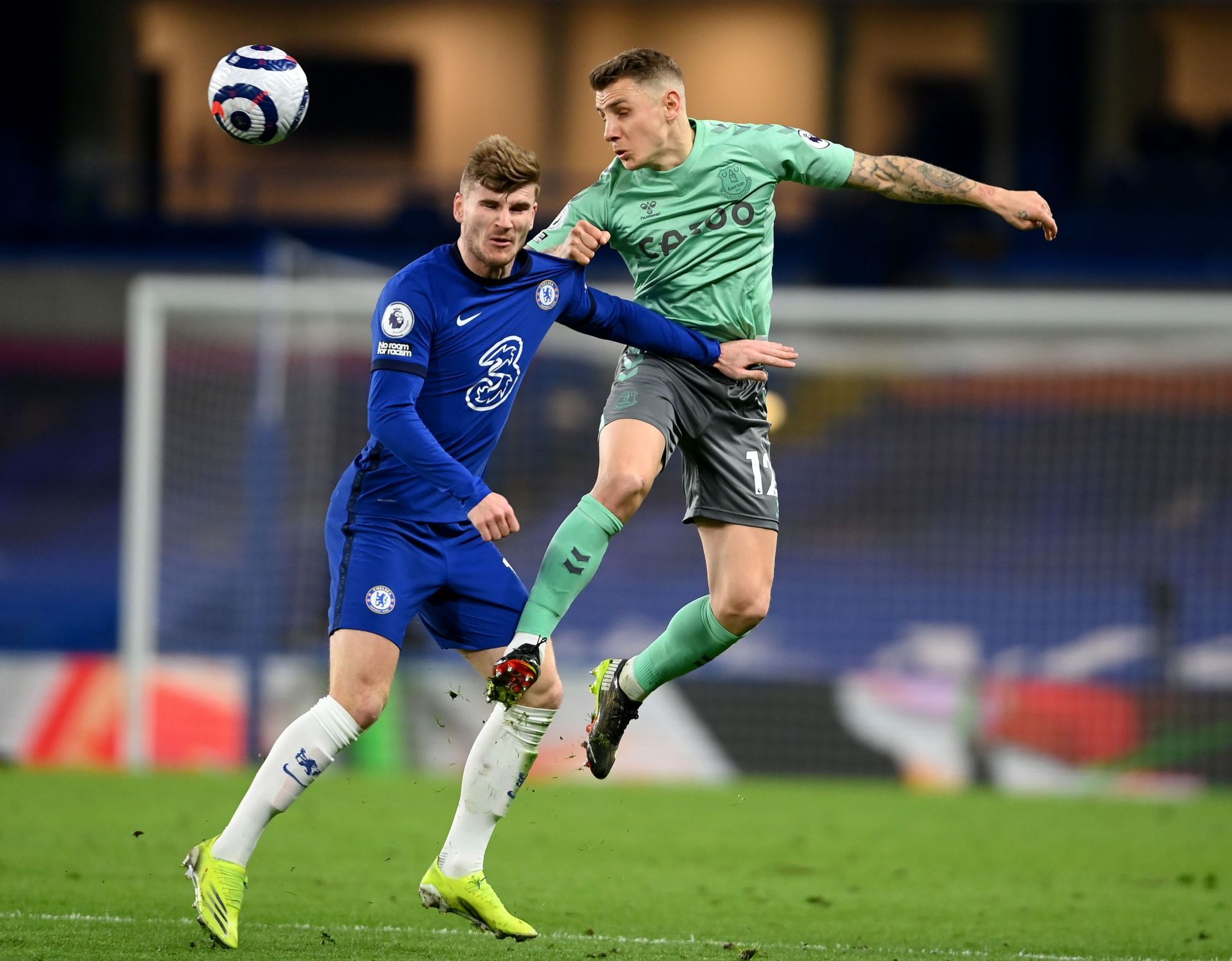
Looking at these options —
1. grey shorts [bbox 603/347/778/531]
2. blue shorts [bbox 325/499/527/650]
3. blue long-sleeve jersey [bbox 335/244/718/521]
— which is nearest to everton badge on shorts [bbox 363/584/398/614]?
blue shorts [bbox 325/499/527/650]

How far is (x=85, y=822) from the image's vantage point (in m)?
8.48

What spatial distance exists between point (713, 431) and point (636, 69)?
1.28 m

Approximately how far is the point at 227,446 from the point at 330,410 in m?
0.85

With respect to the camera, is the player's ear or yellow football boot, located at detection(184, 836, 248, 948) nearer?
yellow football boot, located at detection(184, 836, 248, 948)

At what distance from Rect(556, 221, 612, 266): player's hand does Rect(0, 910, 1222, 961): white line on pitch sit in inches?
90.2

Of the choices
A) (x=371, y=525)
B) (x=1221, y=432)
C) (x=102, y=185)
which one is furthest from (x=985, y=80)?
(x=371, y=525)

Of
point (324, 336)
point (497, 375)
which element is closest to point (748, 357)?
point (497, 375)

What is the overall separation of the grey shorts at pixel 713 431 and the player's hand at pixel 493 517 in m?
1.01

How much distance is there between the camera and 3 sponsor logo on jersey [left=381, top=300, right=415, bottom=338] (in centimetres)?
502

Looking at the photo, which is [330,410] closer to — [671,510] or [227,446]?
[227,446]

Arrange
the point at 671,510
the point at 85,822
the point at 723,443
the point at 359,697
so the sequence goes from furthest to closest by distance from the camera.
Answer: the point at 671,510
the point at 85,822
the point at 723,443
the point at 359,697

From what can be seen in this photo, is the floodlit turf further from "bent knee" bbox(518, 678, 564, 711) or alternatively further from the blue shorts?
the blue shorts

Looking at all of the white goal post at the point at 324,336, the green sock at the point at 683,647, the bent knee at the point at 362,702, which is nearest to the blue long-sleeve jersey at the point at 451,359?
the bent knee at the point at 362,702

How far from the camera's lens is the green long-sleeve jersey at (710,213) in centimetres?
574
